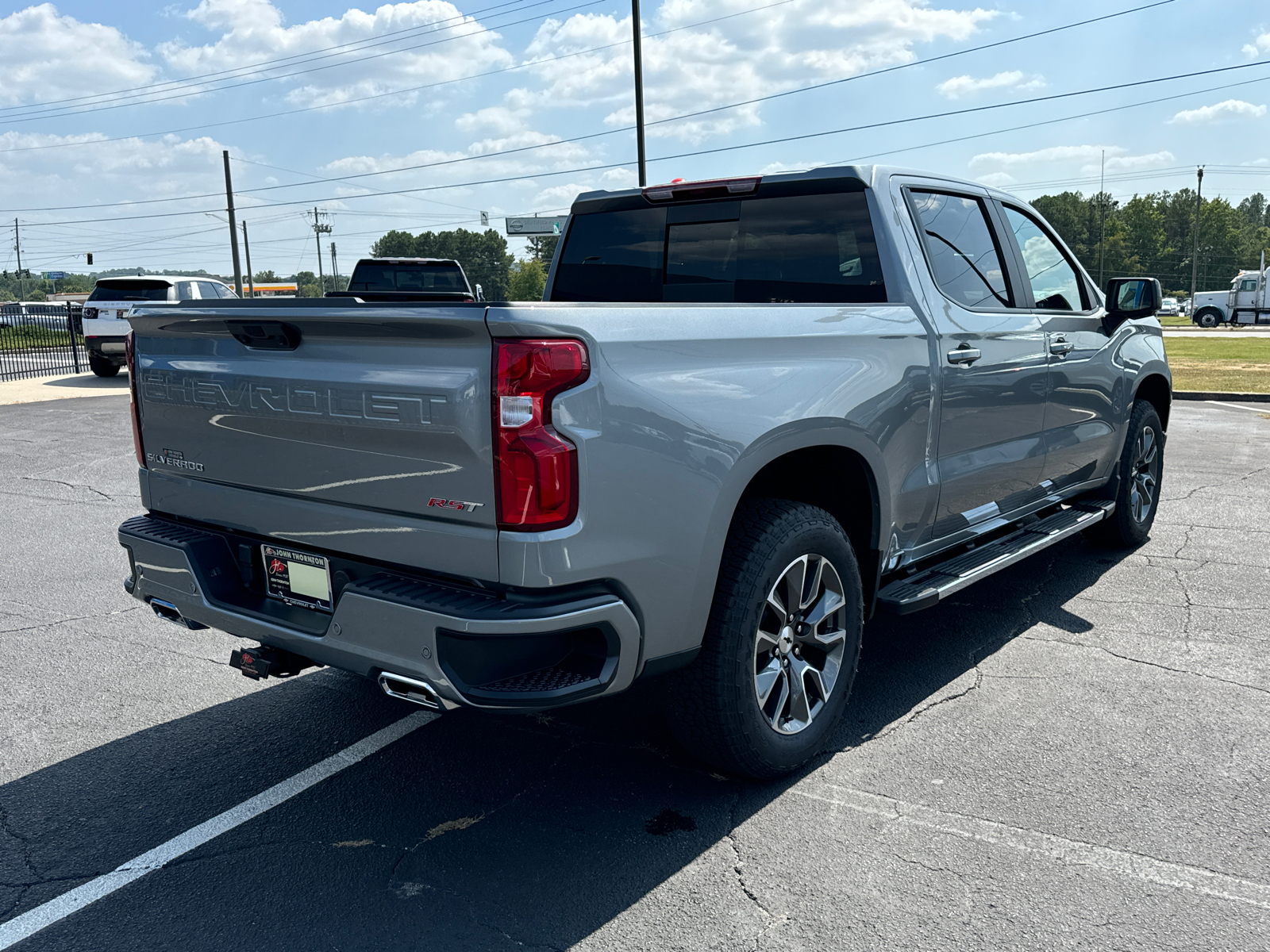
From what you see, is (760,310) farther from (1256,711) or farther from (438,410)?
(1256,711)

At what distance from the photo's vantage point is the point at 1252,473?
865 centimetres

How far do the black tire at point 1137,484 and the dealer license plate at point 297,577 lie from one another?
15.3 ft

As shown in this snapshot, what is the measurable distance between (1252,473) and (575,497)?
8.28 m

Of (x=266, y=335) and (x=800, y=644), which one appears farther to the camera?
(x=800, y=644)

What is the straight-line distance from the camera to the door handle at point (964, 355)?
393cm

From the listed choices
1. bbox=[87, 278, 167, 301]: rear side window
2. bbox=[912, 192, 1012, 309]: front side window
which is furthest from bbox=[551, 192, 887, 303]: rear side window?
bbox=[87, 278, 167, 301]: rear side window

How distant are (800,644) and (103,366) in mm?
21599

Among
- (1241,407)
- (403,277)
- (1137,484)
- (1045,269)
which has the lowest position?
(1241,407)

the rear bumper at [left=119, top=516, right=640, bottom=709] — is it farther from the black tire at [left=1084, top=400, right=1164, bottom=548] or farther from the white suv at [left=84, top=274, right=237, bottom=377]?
the white suv at [left=84, top=274, right=237, bottom=377]

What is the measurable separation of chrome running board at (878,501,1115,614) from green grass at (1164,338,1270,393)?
1154 cm

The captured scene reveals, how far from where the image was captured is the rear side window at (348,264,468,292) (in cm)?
1559

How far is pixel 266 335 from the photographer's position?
291 centimetres

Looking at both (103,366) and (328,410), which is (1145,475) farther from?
(103,366)

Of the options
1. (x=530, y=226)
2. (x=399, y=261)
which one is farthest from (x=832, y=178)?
(x=530, y=226)
